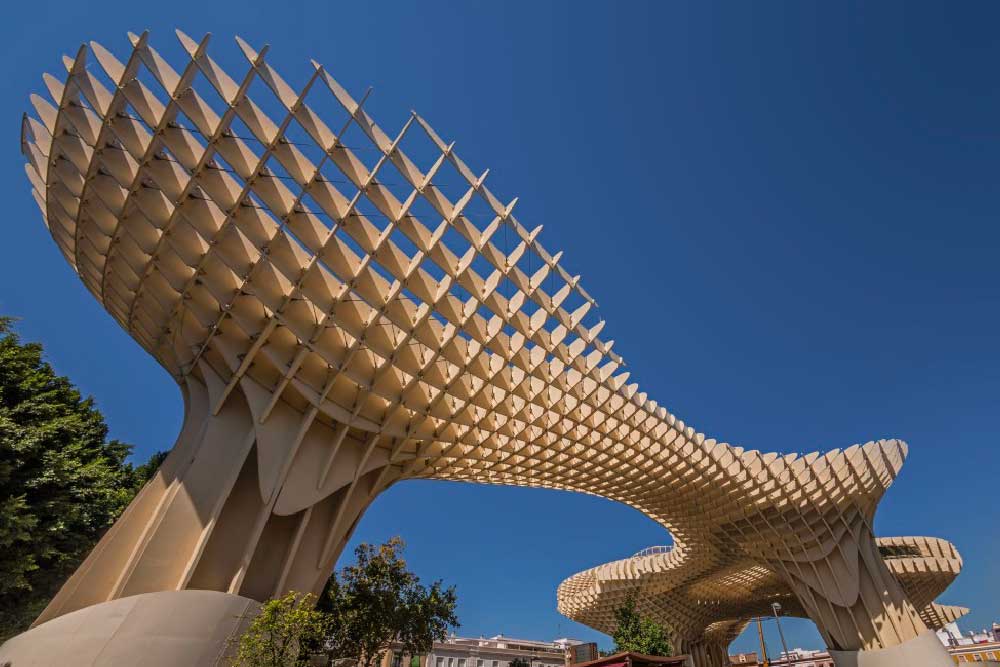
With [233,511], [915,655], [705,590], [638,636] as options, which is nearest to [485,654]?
[705,590]

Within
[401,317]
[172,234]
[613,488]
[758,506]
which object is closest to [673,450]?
[613,488]

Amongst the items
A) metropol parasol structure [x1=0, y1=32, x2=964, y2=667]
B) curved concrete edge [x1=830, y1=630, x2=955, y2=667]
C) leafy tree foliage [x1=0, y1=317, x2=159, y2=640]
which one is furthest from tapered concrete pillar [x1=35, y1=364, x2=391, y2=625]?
curved concrete edge [x1=830, y1=630, x2=955, y2=667]

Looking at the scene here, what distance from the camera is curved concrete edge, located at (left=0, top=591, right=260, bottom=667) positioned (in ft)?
47.0

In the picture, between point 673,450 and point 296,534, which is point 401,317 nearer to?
point 296,534

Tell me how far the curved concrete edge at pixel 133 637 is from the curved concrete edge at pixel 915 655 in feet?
131

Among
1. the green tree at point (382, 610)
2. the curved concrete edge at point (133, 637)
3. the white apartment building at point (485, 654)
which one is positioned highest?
the white apartment building at point (485, 654)

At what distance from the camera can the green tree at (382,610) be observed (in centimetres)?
2598

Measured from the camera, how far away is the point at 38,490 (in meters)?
20.9

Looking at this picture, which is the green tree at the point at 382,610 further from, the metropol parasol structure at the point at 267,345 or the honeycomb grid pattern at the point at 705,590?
the honeycomb grid pattern at the point at 705,590

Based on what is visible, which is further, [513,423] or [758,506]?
[758,506]

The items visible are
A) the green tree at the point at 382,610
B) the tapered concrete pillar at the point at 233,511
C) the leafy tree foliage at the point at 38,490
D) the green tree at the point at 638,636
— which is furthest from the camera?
the green tree at the point at 638,636

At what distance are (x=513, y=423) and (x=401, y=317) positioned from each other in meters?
10.0

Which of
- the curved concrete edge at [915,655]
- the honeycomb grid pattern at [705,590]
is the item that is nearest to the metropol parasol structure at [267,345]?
the curved concrete edge at [915,655]

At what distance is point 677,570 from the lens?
5481cm
